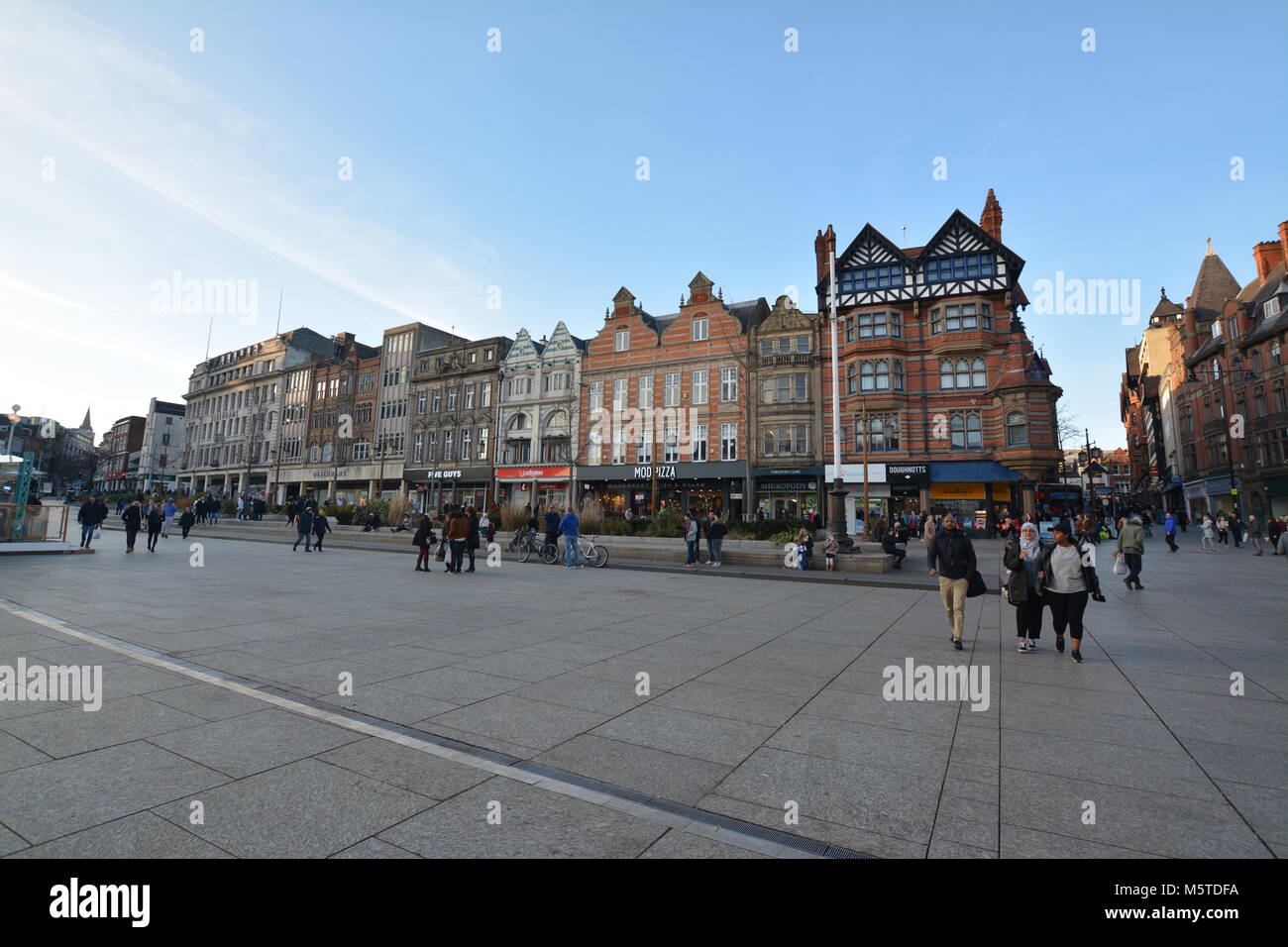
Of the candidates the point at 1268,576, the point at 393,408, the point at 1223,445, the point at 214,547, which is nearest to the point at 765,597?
the point at 1268,576

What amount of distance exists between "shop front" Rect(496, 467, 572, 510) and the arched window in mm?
28645

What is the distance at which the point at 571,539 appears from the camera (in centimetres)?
1848

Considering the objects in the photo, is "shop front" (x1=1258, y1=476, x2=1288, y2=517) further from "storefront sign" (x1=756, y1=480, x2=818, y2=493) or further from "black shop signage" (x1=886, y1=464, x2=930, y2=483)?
"storefront sign" (x1=756, y1=480, x2=818, y2=493)

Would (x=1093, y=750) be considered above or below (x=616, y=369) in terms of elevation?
below

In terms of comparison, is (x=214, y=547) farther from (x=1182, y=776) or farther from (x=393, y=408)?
(x=393, y=408)

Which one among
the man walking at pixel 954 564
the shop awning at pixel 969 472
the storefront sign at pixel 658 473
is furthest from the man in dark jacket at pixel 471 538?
the shop awning at pixel 969 472

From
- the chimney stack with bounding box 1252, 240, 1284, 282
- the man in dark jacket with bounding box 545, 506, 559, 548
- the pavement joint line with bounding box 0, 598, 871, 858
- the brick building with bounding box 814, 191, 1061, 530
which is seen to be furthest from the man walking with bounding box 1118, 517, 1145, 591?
the chimney stack with bounding box 1252, 240, 1284, 282

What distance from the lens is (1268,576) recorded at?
16.6 meters

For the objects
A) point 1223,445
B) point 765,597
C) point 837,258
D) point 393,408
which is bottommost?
point 765,597

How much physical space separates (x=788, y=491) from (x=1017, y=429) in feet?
44.4

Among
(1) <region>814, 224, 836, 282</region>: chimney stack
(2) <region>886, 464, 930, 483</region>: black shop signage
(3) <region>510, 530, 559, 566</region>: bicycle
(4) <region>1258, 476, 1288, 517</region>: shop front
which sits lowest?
(3) <region>510, 530, 559, 566</region>: bicycle

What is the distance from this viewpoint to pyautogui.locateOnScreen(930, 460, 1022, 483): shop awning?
34.6m

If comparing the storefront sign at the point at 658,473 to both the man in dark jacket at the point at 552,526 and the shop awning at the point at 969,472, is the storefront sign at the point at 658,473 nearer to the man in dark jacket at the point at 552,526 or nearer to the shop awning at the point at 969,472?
the shop awning at the point at 969,472
